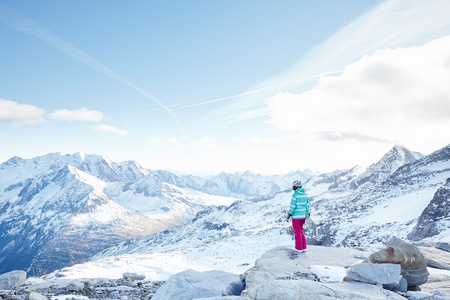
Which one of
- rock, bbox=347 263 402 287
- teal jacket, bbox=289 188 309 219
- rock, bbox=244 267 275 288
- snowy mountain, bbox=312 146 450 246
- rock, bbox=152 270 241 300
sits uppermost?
teal jacket, bbox=289 188 309 219

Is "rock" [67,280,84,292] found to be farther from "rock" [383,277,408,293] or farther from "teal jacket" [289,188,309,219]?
"rock" [383,277,408,293]

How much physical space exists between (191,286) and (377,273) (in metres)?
6.93

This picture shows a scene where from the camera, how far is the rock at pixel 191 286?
1002cm

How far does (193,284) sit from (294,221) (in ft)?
18.9

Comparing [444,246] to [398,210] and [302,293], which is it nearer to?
[302,293]

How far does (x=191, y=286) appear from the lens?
10.4m

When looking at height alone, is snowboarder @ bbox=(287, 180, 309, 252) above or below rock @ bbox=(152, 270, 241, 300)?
above

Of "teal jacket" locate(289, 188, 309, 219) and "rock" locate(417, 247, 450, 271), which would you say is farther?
"teal jacket" locate(289, 188, 309, 219)

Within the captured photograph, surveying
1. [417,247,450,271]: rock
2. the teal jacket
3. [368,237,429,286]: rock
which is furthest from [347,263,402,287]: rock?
[417,247,450,271]: rock

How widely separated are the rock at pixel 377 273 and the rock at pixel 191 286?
4.21 metres

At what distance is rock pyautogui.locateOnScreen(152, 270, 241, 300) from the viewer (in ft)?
32.9

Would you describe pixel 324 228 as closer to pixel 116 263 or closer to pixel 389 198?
pixel 389 198

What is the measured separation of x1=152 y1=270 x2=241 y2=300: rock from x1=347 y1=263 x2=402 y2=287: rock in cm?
421

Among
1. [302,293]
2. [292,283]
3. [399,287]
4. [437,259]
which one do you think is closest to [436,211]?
[437,259]
